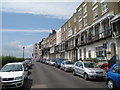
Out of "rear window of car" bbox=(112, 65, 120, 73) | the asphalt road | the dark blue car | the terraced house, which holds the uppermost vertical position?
the terraced house

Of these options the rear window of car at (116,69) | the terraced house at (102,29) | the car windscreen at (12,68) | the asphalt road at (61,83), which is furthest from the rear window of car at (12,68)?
the terraced house at (102,29)

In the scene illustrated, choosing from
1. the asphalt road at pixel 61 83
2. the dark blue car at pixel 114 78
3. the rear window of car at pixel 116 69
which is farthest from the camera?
the asphalt road at pixel 61 83

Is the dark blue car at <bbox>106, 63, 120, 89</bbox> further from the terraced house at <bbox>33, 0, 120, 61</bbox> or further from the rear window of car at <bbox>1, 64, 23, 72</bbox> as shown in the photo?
the terraced house at <bbox>33, 0, 120, 61</bbox>

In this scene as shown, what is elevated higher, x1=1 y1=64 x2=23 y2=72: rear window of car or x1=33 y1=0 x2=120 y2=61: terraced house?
x1=33 y1=0 x2=120 y2=61: terraced house

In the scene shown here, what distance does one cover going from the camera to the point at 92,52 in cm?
2345

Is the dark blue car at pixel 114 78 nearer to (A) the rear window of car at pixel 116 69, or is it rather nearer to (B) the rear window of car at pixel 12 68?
(A) the rear window of car at pixel 116 69

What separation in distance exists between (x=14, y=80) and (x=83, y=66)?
685 cm

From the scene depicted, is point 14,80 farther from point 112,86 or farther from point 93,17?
point 93,17

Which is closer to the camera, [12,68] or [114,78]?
[114,78]

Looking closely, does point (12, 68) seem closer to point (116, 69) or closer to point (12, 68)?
point (12, 68)

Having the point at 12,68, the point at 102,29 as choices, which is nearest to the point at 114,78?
the point at 12,68

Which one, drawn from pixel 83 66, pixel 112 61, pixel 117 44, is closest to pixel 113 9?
pixel 117 44

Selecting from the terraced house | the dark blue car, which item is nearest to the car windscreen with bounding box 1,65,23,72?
the dark blue car

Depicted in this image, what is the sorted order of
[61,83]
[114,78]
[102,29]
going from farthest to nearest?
1. [102,29]
2. [61,83]
3. [114,78]
